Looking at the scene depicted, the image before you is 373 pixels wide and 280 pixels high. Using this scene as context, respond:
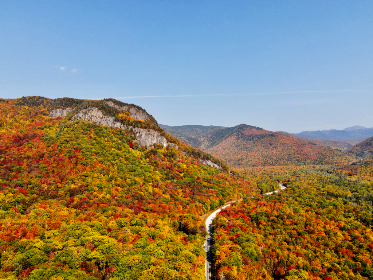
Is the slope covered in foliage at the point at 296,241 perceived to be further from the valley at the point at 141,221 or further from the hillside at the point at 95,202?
the hillside at the point at 95,202

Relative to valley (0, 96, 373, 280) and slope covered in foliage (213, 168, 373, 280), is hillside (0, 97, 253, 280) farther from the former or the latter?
slope covered in foliage (213, 168, 373, 280)

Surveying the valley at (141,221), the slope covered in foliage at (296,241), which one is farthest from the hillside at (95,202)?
the slope covered in foliage at (296,241)

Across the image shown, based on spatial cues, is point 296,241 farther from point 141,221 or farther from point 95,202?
point 95,202

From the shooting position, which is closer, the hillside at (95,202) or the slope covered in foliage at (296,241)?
the hillside at (95,202)

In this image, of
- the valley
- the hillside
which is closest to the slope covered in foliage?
the valley

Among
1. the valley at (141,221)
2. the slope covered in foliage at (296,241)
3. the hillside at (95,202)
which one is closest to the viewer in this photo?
the hillside at (95,202)

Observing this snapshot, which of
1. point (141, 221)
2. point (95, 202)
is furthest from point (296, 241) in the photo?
point (95, 202)
